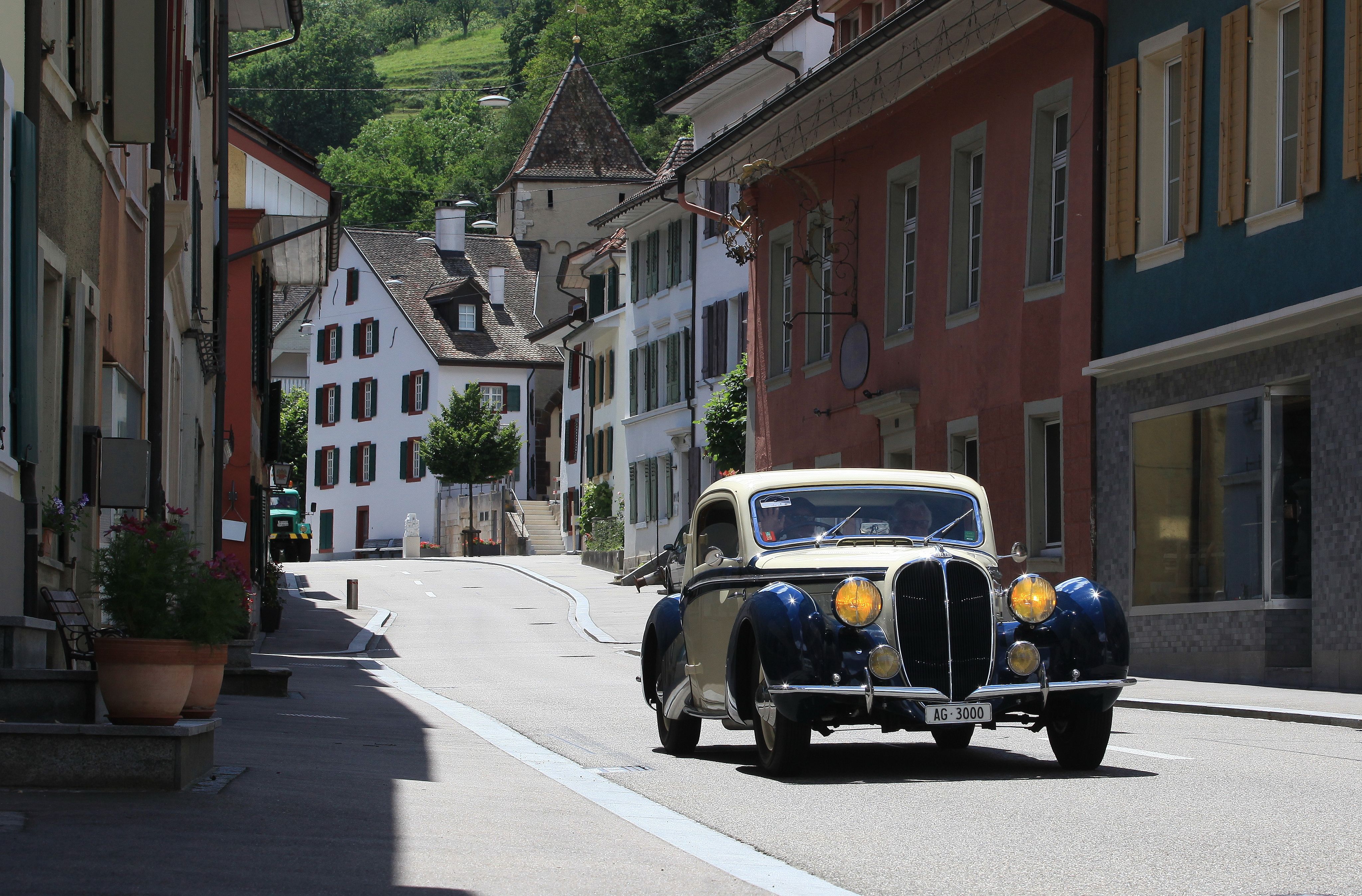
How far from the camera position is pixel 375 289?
8794cm

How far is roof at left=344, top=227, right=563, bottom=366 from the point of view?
85.8 meters

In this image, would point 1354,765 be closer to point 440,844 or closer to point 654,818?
point 654,818

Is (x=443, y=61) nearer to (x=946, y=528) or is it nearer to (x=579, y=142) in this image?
(x=579, y=142)

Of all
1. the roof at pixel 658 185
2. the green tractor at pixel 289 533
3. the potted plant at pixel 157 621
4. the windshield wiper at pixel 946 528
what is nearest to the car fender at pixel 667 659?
the windshield wiper at pixel 946 528

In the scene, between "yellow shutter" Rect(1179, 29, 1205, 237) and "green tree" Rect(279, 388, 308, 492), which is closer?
"yellow shutter" Rect(1179, 29, 1205, 237)

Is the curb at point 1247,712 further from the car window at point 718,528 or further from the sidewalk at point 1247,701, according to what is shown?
the car window at point 718,528

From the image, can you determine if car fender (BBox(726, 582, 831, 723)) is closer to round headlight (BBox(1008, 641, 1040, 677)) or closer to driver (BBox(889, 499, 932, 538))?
round headlight (BBox(1008, 641, 1040, 677))

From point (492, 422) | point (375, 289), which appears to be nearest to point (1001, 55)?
point (492, 422)

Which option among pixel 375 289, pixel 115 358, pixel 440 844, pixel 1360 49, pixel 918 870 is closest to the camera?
pixel 918 870

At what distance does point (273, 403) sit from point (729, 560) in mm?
34062

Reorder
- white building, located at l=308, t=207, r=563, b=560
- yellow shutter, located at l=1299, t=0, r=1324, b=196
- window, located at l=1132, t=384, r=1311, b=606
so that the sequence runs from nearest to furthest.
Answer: yellow shutter, located at l=1299, t=0, r=1324, b=196 < window, located at l=1132, t=384, r=1311, b=606 < white building, located at l=308, t=207, r=563, b=560

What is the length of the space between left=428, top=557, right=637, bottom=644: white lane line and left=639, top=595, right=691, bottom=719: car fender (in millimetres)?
17375

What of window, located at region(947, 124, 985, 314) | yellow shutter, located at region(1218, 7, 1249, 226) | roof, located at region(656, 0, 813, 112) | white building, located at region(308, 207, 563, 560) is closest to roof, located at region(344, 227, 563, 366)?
white building, located at region(308, 207, 563, 560)

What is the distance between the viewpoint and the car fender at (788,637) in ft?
35.0
